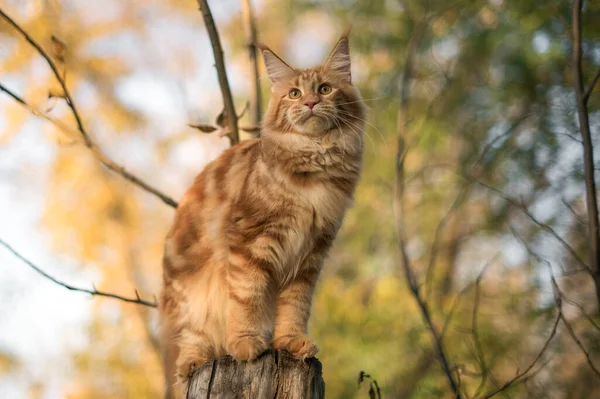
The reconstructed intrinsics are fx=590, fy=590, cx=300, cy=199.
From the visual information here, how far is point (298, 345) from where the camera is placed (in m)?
2.29

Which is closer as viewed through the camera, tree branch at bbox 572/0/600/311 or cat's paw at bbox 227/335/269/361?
tree branch at bbox 572/0/600/311

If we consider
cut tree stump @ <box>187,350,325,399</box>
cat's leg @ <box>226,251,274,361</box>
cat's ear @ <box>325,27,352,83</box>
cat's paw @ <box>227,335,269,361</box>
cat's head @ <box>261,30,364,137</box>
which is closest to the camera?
cut tree stump @ <box>187,350,325,399</box>

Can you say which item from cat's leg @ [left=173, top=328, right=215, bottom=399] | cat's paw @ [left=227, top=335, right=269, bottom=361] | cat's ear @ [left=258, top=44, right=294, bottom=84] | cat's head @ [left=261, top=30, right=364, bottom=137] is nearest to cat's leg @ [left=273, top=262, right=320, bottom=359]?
cat's paw @ [left=227, top=335, right=269, bottom=361]

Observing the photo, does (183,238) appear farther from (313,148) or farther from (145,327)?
(145,327)

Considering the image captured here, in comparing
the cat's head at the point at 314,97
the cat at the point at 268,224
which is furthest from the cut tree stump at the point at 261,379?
the cat's head at the point at 314,97

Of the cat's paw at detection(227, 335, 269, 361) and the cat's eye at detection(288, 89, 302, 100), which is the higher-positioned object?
the cat's eye at detection(288, 89, 302, 100)

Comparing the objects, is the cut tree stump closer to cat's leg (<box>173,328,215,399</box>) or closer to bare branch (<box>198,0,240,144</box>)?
cat's leg (<box>173,328,215,399</box>)

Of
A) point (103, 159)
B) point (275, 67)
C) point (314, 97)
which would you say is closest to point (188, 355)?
point (103, 159)

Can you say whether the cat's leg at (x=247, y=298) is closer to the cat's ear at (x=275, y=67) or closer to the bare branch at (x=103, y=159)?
the bare branch at (x=103, y=159)

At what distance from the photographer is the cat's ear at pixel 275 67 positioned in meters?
2.85

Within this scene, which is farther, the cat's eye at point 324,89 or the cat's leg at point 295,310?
the cat's eye at point 324,89

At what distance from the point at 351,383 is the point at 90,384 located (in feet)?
14.3

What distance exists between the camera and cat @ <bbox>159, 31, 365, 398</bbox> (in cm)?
247

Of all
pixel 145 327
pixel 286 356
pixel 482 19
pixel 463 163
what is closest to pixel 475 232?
pixel 463 163
